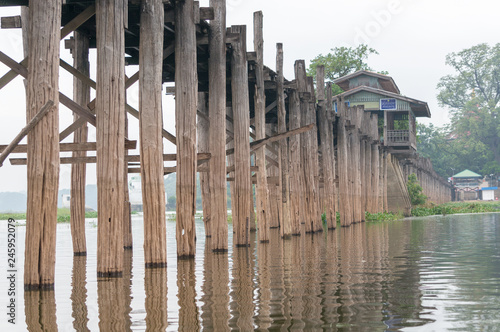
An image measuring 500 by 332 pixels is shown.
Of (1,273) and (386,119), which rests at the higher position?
(386,119)

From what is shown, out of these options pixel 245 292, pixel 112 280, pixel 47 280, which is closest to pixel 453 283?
pixel 245 292

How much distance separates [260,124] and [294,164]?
106 inches

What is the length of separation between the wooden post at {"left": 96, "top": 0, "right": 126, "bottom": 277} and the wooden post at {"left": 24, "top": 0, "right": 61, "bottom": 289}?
0.97 metres

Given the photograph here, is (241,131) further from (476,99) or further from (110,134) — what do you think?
(476,99)

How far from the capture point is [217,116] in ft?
41.1

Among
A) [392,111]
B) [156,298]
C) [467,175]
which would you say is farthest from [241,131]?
[467,175]

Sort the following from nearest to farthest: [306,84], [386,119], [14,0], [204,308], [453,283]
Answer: [204,308], [453,283], [14,0], [306,84], [386,119]

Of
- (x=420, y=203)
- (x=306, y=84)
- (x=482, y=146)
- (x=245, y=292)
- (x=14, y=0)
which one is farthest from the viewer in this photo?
(x=482, y=146)

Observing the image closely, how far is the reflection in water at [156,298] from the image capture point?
5.73 meters

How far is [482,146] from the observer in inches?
3233

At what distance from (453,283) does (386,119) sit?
31.6m

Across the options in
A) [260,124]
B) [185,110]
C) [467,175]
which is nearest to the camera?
[185,110]

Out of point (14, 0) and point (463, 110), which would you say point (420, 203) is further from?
point (463, 110)

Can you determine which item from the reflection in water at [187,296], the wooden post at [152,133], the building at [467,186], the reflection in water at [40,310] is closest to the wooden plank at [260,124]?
the reflection in water at [187,296]
